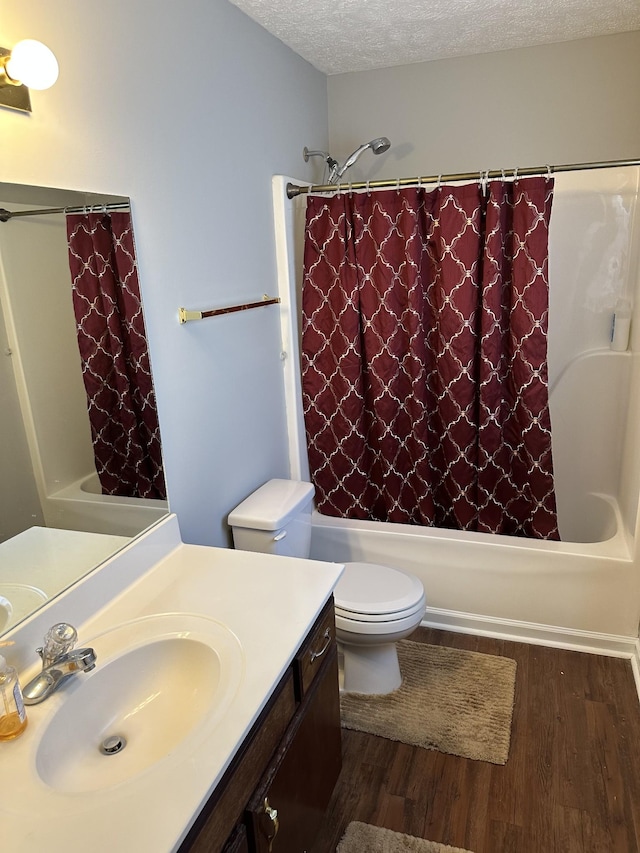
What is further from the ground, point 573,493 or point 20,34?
point 20,34

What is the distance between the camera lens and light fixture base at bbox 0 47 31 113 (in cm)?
124

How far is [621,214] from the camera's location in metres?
2.67

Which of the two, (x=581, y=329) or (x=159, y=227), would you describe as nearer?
(x=159, y=227)

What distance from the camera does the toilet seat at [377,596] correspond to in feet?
6.93

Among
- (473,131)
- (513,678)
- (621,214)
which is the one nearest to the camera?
(513,678)

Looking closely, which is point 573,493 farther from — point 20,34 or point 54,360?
point 20,34

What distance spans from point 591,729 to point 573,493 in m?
1.16

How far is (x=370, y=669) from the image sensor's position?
2285mm

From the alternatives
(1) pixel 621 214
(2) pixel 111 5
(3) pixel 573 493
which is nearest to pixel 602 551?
(3) pixel 573 493

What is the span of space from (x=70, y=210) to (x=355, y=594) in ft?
4.96

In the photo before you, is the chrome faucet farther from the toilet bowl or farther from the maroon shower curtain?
the maroon shower curtain

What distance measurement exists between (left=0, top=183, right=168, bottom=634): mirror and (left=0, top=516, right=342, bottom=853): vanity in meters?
0.07

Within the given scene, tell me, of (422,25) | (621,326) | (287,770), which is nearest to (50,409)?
(287,770)

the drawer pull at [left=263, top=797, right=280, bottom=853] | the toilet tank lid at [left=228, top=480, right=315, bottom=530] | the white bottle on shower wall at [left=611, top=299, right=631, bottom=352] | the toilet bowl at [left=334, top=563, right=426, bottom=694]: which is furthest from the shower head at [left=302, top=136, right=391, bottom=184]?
the drawer pull at [left=263, top=797, right=280, bottom=853]
